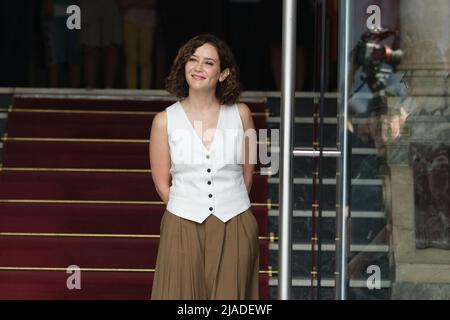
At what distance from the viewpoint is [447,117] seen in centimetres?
551

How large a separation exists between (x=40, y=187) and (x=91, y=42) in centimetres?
246

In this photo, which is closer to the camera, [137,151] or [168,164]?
[168,164]

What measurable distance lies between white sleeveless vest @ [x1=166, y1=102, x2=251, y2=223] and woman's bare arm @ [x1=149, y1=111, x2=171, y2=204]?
0.10 ft

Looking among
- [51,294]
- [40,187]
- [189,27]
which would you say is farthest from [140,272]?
[189,27]

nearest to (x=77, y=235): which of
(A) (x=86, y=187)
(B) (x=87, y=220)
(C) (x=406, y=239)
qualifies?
(B) (x=87, y=220)

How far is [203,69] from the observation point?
17.3 ft

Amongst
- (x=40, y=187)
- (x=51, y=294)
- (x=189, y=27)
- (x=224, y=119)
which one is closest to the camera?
(x=224, y=119)

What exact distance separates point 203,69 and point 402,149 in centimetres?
94

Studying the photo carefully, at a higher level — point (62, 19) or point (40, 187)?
point (62, 19)

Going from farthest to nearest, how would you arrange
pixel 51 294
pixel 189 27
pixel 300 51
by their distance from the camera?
pixel 189 27
pixel 300 51
pixel 51 294

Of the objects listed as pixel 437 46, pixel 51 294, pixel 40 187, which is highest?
pixel 437 46

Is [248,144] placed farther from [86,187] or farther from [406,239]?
[86,187]

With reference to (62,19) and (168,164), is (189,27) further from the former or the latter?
(168,164)

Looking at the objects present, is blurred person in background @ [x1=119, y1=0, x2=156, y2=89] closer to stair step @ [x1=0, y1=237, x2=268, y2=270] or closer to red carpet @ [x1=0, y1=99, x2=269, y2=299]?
red carpet @ [x1=0, y1=99, x2=269, y2=299]
